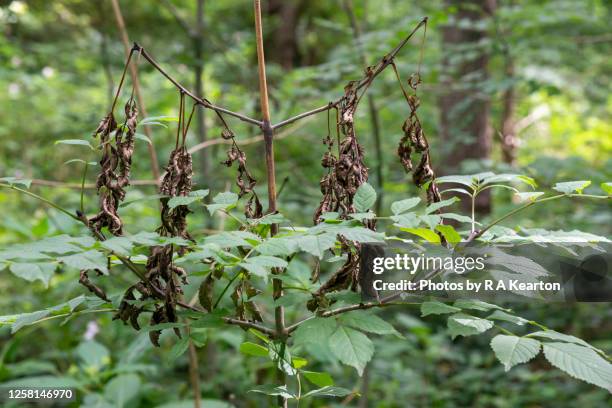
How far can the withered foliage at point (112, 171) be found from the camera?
113 centimetres

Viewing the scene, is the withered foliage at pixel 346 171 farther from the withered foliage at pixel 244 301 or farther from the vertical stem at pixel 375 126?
the vertical stem at pixel 375 126

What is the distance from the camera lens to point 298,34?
712 centimetres

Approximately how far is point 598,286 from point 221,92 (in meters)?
2.95

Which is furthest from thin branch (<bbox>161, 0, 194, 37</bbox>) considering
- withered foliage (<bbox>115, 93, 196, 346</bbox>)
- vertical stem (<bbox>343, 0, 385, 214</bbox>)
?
withered foliage (<bbox>115, 93, 196, 346</bbox>)

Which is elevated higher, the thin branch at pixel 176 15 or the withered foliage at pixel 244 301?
the thin branch at pixel 176 15

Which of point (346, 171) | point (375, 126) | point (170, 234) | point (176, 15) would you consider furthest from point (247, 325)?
point (176, 15)

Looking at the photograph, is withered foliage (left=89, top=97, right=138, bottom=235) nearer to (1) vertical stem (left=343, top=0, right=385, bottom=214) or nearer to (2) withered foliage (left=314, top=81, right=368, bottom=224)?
(2) withered foliage (left=314, top=81, right=368, bottom=224)

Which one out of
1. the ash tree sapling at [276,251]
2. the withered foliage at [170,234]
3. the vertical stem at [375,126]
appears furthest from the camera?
the vertical stem at [375,126]

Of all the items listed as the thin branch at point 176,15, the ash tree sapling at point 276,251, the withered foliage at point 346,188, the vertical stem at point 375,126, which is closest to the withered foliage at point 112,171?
the ash tree sapling at point 276,251

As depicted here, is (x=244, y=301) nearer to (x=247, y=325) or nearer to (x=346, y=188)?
(x=247, y=325)

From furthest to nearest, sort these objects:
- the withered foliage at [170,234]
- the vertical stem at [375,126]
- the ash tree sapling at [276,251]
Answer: the vertical stem at [375,126]
the withered foliage at [170,234]
the ash tree sapling at [276,251]

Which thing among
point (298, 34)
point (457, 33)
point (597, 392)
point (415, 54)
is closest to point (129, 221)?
point (415, 54)

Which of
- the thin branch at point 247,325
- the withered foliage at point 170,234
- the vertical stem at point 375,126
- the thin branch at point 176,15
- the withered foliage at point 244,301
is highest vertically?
the thin branch at point 176,15

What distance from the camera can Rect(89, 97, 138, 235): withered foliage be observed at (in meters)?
1.13
